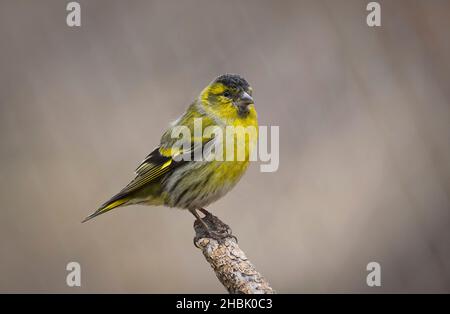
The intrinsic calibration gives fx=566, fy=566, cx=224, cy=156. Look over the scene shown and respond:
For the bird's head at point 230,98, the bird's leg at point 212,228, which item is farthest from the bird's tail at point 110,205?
the bird's head at point 230,98

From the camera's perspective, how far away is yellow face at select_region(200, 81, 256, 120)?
139 inches

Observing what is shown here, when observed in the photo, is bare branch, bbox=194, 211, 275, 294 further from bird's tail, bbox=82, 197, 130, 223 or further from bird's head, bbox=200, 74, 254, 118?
bird's head, bbox=200, 74, 254, 118

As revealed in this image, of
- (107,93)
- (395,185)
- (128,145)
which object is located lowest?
(395,185)

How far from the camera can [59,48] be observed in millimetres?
5688

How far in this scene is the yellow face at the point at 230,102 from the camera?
354 cm

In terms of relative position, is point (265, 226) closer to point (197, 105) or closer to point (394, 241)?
point (394, 241)

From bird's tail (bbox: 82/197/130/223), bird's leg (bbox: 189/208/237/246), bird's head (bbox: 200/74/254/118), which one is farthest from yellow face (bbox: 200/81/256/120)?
bird's tail (bbox: 82/197/130/223)

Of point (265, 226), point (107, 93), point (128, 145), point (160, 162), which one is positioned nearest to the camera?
point (160, 162)

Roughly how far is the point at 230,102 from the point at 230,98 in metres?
0.03

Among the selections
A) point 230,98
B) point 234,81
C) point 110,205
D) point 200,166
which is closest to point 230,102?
point 230,98

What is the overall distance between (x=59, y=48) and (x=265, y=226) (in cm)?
277

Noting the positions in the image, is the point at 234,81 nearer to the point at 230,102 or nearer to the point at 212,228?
the point at 230,102

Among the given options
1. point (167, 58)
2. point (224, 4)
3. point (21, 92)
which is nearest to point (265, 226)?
point (167, 58)

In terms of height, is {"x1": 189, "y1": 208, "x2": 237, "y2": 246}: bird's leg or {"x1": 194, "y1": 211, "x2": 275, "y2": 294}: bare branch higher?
{"x1": 189, "y1": 208, "x2": 237, "y2": 246}: bird's leg
